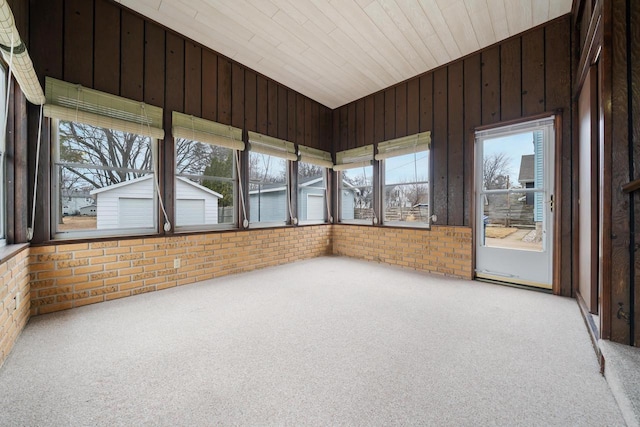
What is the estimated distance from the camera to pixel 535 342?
1863 millimetres

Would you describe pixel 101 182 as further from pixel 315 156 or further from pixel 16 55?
pixel 315 156

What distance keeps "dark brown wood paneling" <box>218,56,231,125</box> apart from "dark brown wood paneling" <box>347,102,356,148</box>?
2337 mm

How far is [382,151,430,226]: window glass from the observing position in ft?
13.3

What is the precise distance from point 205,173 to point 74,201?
1387 millimetres

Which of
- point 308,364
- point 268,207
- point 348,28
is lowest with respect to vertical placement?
point 308,364

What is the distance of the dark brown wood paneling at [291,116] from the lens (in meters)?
4.53

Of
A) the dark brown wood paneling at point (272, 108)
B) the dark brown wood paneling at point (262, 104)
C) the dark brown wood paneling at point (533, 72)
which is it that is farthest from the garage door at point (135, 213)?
the dark brown wood paneling at point (533, 72)

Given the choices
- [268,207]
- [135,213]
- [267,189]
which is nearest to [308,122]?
[267,189]

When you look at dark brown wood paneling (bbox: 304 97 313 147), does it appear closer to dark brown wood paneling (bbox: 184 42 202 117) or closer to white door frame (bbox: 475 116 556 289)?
dark brown wood paneling (bbox: 184 42 202 117)

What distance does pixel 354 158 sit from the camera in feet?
16.3

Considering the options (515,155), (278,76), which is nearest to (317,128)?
(278,76)

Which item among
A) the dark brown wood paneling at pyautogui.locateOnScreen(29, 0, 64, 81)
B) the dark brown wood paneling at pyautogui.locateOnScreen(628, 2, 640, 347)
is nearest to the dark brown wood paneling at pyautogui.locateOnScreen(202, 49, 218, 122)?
the dark brown wood paneling at pyautogui.locateOnScreen(29, 0, 64, 81)

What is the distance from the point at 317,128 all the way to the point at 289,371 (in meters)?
4.44

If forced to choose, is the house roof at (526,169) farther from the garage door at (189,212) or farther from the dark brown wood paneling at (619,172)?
the garage door at (189,212)
